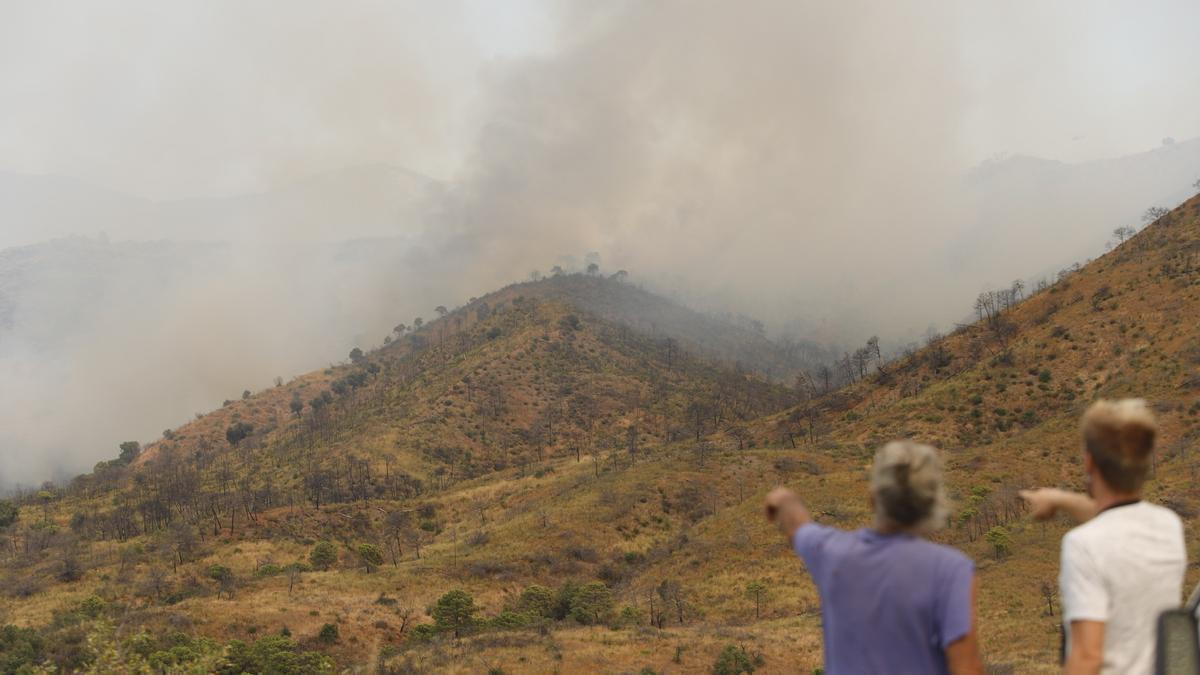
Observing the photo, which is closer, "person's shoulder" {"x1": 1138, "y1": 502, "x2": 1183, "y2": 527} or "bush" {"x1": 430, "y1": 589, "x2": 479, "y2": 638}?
"person's shoulder" {"x1": 1138, "y1": 502, "x2": 1183, "y2": 527}

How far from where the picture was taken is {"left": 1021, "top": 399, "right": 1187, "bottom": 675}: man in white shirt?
2893mm

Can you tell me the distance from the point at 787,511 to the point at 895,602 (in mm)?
786

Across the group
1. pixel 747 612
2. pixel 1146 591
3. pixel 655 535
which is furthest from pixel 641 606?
pixel 1146 591

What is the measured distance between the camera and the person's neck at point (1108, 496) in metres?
3.06

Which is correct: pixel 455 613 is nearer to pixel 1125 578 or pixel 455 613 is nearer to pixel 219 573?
pixel 219 573

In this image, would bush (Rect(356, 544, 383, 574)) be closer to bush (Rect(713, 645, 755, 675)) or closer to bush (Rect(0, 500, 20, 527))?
bush (Rect(713, 645, 755, 675))

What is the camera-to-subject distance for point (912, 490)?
297 centimetres

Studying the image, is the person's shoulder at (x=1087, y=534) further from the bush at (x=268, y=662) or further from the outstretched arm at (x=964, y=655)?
the bush at (x=268, y=662)

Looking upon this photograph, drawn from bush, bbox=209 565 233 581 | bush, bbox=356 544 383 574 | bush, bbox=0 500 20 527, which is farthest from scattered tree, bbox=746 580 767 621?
bush, bbox=0 500 20 527

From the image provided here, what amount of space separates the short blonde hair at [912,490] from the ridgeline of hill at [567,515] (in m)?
5.92

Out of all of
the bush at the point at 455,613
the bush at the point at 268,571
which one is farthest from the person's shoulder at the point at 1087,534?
the bush at the point at 268,571

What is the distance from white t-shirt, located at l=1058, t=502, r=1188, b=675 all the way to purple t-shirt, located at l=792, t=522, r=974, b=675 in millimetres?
582

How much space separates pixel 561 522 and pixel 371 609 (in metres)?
24.3

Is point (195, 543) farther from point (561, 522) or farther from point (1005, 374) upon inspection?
point (1005, 374)
